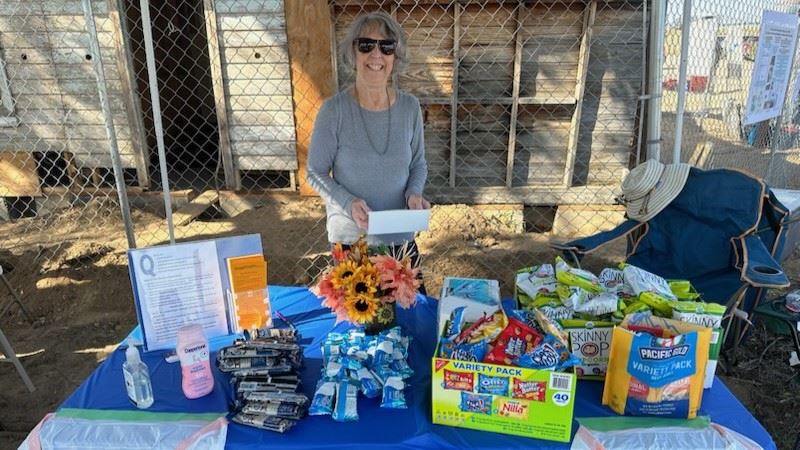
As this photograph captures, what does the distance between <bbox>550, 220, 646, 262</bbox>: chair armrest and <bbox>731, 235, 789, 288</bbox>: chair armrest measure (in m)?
0.44

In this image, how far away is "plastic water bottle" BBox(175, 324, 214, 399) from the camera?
126cm

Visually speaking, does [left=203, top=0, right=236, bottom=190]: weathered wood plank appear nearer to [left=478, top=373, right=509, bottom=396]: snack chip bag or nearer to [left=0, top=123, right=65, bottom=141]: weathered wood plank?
[left=0, top=123, right=65, bottom=141]: weathered wood plank

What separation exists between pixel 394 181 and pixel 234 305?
798 millimetres

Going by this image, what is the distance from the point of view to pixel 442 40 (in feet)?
14.9

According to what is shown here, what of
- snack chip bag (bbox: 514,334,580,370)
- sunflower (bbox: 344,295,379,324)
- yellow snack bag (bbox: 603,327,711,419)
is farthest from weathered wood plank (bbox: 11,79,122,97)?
yellow snack bag (bbox: 603,327,711,419)

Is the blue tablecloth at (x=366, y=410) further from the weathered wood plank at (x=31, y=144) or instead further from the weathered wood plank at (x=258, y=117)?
the weathered wood plank at (x=31, y=144)

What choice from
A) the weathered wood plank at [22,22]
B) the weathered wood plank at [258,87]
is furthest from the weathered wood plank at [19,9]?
the weathered wood plank at [258,87]

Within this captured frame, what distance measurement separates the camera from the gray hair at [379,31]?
1.89 meters

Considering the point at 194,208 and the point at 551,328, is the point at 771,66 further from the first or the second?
the point at 194,208

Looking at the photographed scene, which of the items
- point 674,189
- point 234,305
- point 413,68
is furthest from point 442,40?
point 234,305

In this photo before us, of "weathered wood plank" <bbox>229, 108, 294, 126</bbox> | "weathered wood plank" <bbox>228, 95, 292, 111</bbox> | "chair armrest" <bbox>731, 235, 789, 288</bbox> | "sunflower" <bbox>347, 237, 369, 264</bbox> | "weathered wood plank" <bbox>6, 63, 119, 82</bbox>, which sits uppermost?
"weathered wood plank" <bbox>6, 63, 119, 82</bbox>

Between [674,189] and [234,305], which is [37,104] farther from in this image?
[674,189]

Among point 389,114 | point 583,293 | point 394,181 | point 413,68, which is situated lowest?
point 583,293

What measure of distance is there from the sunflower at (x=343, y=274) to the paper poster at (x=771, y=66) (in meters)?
3.10
